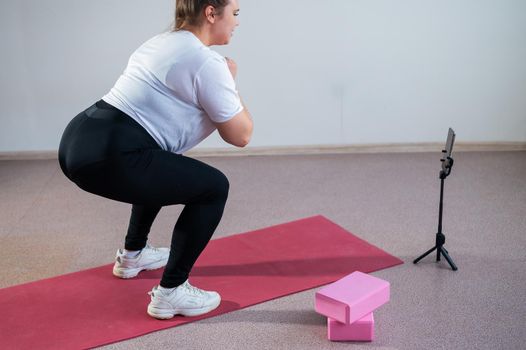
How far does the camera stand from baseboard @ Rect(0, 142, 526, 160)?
374 centimetres

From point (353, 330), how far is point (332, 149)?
6.52 feet

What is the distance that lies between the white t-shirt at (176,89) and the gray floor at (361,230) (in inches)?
23.5

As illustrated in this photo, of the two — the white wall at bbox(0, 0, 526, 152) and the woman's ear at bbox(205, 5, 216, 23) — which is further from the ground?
the woman's ear at bbox(205, 5, 216, 23)

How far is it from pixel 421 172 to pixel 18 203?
194 cm

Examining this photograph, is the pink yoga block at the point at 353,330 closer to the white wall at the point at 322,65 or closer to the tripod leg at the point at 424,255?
the tripod leg at the point at 424,255

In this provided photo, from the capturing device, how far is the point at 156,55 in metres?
1.85

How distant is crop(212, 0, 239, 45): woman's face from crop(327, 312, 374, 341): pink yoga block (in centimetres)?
85

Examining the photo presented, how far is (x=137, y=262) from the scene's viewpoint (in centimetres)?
231

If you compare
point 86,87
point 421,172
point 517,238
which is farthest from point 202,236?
point 86,87

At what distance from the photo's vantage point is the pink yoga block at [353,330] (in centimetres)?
188

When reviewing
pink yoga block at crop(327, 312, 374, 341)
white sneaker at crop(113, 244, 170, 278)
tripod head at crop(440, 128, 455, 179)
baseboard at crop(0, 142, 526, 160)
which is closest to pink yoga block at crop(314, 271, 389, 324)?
pink yoga block at crop(327, 312, 374, 341)

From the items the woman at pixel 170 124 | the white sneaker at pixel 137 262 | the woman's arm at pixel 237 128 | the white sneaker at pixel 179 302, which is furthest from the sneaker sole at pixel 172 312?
the woman's arm at pixel 237 128

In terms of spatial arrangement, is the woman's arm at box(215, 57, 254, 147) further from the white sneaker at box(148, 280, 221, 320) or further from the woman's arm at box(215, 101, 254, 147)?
the white sneaker at box(148, 280, 221, 320)

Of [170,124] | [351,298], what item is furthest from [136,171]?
[351,298]
